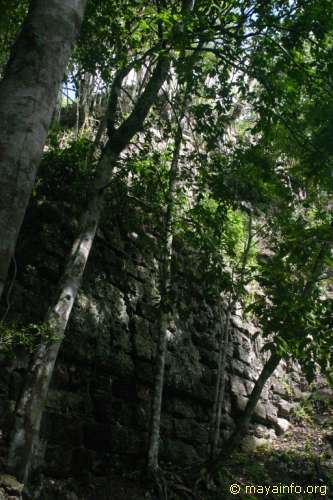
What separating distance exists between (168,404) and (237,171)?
4.06m

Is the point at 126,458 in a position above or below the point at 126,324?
below

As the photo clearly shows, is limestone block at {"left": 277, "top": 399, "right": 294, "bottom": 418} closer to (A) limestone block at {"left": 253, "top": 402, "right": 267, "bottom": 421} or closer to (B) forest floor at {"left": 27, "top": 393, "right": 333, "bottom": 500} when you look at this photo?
(B) forest floor at {"left": 27, "top": 393, "right": 333, "bottom": 500}

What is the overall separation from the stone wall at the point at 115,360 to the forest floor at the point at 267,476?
0.99 ft

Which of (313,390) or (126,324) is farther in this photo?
(313,390)

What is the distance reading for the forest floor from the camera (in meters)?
6.23

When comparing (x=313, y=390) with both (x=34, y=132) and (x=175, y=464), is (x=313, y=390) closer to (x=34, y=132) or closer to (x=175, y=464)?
(x=175, y=464)

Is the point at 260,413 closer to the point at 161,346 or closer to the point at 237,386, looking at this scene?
the point at 237,386

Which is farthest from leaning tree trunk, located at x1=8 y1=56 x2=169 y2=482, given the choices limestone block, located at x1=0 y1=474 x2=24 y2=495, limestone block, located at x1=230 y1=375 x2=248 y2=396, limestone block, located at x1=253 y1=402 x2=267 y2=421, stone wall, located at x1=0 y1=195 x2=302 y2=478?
limestone block, located at x1=253 y1=402 x2=267 y2=421

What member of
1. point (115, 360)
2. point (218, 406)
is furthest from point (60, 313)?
point (218, 406)

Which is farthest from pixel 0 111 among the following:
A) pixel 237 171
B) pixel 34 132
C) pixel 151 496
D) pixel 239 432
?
pixel 239 432

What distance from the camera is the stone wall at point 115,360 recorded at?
633cm

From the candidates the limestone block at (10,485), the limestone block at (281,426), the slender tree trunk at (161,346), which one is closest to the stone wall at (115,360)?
the slender tree trunk at (161,346)

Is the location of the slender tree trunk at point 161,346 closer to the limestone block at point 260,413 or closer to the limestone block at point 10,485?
the limestone block at point 10,485

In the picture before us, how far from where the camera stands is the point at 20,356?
604 centimetres
